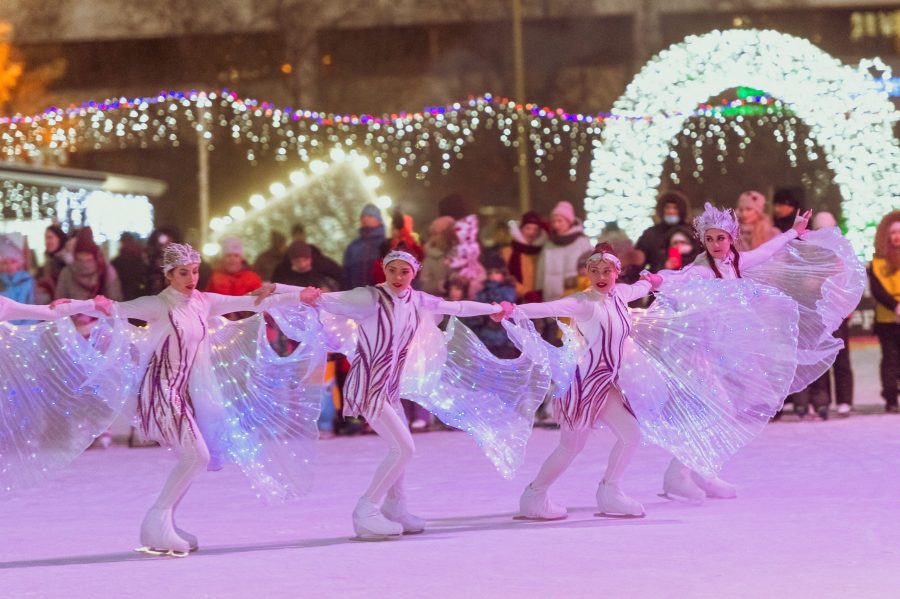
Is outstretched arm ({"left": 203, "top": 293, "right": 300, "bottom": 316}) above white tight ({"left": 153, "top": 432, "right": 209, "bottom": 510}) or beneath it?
above

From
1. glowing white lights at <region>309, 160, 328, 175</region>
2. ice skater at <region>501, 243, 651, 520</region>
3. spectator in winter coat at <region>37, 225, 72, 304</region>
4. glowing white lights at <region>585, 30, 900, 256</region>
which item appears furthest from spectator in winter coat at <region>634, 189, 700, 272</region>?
glowing white lights at <region>309, 160, 328, 175</region>

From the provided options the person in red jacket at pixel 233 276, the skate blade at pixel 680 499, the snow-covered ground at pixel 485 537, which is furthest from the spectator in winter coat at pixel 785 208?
the skate blade at pixel 680 499

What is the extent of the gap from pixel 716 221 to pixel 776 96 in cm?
710

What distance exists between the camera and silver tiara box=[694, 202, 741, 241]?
9.72 metres

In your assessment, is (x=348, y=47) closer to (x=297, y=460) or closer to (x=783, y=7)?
(x=783, y=7)

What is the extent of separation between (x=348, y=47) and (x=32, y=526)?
23.3 meters

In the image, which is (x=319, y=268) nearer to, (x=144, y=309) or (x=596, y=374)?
(x=596, y=374)

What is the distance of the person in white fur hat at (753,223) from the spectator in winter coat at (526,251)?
198 cm

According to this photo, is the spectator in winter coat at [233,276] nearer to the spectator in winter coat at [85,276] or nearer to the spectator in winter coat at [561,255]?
the spectator in winter coat at [85,276]

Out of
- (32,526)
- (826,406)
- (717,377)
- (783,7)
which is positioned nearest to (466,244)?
(826,406)

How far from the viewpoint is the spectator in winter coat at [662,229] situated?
43.1ft

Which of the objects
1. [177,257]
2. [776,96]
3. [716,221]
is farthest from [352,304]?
[776,96]

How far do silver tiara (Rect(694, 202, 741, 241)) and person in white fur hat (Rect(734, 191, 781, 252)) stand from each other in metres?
2.87

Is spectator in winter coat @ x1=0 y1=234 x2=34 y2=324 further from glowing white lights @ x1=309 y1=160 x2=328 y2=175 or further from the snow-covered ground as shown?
glowing white lights @ x1=309 y1=160 x2=328 y2=175
